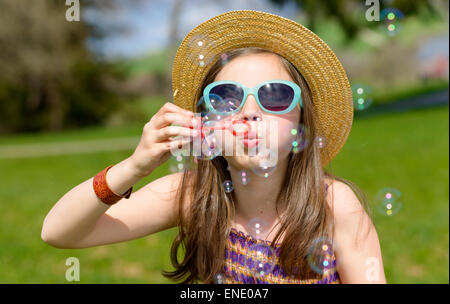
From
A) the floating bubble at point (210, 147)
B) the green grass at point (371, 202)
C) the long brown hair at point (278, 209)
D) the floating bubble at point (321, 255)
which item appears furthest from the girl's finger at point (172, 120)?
the green grass at point (371, 202)

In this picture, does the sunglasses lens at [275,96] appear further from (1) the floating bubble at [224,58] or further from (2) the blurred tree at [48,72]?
(2) the blurred tree at [48,72]

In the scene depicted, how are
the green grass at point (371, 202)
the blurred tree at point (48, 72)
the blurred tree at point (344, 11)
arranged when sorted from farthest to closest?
1. the blurred tree at point (48, 72)
2. the blurred tree at point (344, 11)
3. the green grass at point (371, 202)

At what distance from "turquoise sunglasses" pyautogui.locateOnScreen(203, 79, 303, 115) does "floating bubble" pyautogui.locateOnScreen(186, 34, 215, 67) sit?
9.0 inches

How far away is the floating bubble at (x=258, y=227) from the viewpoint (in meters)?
1.96

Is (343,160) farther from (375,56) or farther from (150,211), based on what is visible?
(375,56)

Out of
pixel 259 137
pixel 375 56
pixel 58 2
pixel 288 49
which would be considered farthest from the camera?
pixel 58 2

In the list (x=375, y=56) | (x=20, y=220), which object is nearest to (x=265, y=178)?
(x=20, y=220)

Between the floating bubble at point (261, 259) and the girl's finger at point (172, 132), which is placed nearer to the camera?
the girl's finger at point (172, 132)

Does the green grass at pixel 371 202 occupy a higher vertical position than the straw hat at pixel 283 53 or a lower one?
lower

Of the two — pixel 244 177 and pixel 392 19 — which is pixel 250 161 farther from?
pixel 392 19

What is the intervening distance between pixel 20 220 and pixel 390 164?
495 cm

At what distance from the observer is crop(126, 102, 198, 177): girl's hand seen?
1615 millimetres

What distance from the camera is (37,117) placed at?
2181 centimetres

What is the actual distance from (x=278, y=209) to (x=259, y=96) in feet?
1.59
